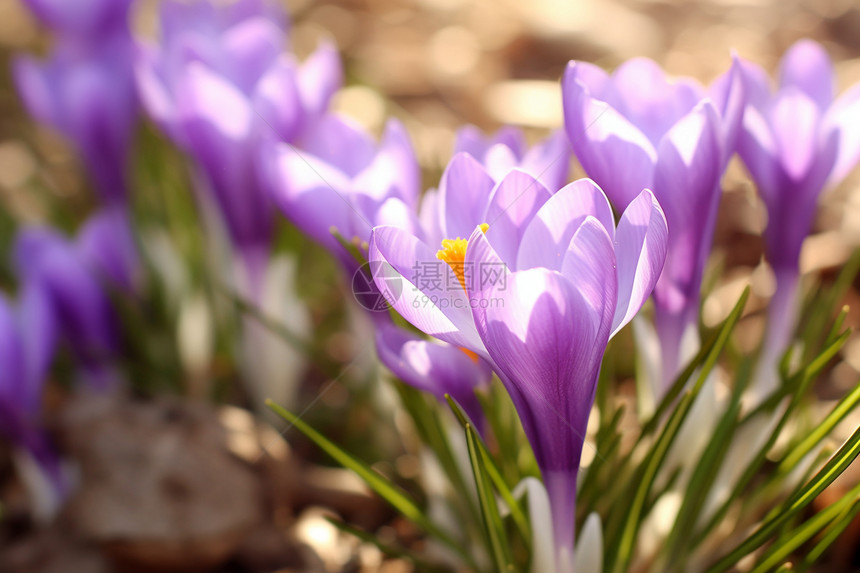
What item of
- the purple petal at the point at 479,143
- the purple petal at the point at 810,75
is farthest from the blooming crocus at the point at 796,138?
the purple petal at the point at 479,143

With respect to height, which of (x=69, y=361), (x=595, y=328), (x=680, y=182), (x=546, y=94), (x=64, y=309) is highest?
(x=546, y=94)

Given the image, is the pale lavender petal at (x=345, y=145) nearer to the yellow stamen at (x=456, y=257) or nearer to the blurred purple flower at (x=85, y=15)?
the yellow stamen at (x=456, y=257)

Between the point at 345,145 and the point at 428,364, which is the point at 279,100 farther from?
the point at 428,364

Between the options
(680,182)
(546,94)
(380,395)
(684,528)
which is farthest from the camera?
(546,94)

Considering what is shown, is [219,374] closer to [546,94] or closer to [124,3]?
[124,3]

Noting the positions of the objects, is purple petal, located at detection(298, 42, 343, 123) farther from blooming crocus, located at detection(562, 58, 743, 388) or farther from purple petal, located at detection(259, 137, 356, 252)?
blooming crocus, located at detection(562, 58, 743, 388)

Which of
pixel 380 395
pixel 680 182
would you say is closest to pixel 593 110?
pixel 680 182

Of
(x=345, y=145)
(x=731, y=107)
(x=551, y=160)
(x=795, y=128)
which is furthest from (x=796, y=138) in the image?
(x=345, y=145)
